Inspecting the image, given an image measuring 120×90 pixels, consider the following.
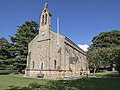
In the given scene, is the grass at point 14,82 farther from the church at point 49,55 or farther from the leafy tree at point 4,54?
the leafy tree at point 4,54

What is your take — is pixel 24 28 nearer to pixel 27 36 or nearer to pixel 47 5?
pixel 27 36

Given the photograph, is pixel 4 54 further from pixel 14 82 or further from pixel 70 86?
pixel 70 86

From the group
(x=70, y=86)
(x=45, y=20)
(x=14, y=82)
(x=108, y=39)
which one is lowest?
(x=70, y=86)

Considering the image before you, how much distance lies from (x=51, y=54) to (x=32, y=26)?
52.5 ft

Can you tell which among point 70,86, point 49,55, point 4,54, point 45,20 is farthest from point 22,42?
point 70,86

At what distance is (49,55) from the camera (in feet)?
109

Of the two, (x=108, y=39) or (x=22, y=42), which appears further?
(x=108, y=39)

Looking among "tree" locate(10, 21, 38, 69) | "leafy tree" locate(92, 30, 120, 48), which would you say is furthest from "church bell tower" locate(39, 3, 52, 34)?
"leafy tree" locate(92, 30, 120, 48)

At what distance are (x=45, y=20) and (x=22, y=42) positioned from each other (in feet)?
38.2

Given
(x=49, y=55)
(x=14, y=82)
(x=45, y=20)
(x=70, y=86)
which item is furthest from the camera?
(x=45, y=20)

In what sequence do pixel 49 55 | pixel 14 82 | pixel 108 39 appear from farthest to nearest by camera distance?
pixel 108 39 < pixel 49 55 < pixel 14 82

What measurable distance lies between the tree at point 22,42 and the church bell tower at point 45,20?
8872mm

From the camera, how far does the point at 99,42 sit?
71.6m

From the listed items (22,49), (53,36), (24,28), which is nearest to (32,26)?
(24,28)
